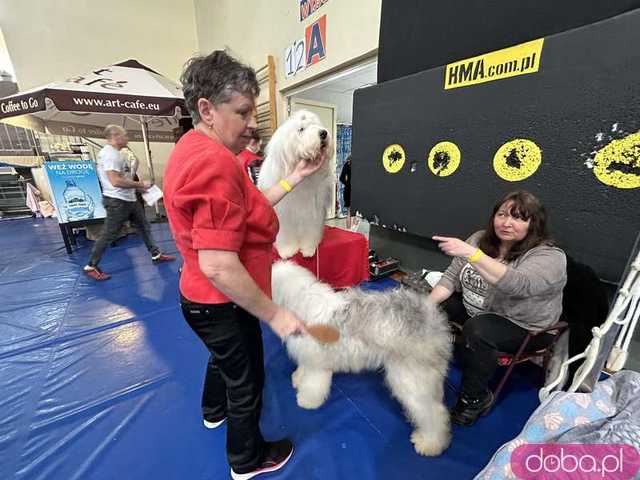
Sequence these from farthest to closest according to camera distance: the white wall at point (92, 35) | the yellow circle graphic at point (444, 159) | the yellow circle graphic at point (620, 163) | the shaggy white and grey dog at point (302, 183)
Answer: the white wall at point (92, 35), the yellow circle graphic at point (444, 159), the shaggy white and grey dog at point (302, 183), the yellow circle graphic at point (620, 163)

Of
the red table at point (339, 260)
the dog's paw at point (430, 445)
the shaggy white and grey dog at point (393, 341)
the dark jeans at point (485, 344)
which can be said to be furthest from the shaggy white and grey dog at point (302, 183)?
the dog's paw at point (430, 445)

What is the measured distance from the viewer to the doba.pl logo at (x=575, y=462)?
0.69 metres

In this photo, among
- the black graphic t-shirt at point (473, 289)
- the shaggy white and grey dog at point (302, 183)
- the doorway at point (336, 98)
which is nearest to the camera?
the black graphic t-shirt at point (473, 289)

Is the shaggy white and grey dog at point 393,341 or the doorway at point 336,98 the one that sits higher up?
the doorway at point 336,98

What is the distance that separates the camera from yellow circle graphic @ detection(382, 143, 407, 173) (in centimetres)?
215

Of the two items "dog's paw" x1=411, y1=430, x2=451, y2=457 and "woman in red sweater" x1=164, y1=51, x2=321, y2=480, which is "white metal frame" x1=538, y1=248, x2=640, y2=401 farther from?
"woman in red sweater" x1=164, y1=51, x2=321, y2=480

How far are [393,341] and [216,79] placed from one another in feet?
3.44

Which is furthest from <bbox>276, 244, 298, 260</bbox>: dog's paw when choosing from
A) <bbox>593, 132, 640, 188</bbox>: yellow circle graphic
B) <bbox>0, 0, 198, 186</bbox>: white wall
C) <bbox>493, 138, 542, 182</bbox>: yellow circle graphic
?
<bbox>0, 0, 198, 186</bbox>: white wall

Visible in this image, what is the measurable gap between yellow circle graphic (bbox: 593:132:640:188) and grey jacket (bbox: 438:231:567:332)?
0.44m

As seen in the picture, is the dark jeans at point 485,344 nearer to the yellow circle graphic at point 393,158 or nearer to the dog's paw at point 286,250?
the dog's paw at point 286,250

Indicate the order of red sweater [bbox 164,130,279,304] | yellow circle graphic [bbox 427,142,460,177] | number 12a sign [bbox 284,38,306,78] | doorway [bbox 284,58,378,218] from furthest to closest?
doorway [bbox 284,58,378,218], number 12a sign [bbox 284,38,306,78], yellow circle graphic [bbox 427,142,460,177], red sweater [bbox 164,130,279,304]

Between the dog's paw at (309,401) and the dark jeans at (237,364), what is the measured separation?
32cm

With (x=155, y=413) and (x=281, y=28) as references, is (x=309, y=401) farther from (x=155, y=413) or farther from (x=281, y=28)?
(x=281, y=28)

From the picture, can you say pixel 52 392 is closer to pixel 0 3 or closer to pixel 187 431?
pixel 187 431
